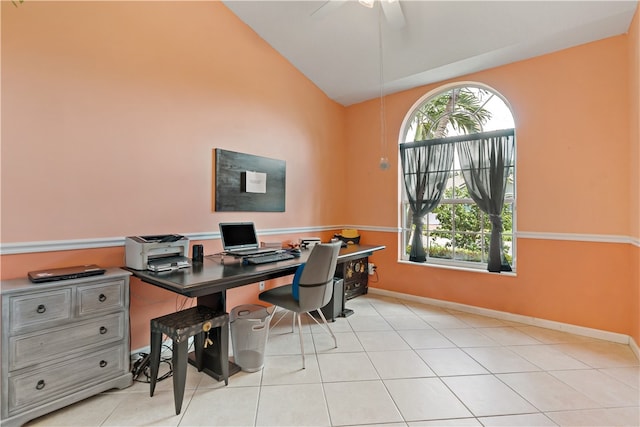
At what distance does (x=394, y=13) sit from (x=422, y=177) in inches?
77.9

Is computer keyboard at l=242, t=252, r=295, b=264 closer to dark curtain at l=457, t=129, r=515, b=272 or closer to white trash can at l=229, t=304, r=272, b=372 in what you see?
white trash can at l=229, t=304, r=272, b=372

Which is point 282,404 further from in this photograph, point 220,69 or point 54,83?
point 220,69

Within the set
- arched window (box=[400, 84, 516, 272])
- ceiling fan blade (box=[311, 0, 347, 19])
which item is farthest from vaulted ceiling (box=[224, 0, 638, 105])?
arched window (box=[400, 84, 516, 272])

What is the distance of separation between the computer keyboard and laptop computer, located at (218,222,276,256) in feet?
0.48

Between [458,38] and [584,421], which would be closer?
[584,421]

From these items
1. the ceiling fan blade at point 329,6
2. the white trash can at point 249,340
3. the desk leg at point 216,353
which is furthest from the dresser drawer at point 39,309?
the ceiling fan blade at point 329,6

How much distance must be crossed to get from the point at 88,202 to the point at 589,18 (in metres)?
4.29

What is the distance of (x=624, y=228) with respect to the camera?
262cm

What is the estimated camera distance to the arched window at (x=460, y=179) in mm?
3283

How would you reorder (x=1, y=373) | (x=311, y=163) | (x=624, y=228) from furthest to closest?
(x=311, y=163), (x=624, y=228), (x=1, y=373)

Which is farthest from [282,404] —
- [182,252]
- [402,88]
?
[402,88]

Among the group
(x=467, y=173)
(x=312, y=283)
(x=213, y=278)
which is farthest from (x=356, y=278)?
(x=213, y=278)

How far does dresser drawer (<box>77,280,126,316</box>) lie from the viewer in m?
1.77

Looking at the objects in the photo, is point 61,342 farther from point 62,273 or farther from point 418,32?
point 418,32
